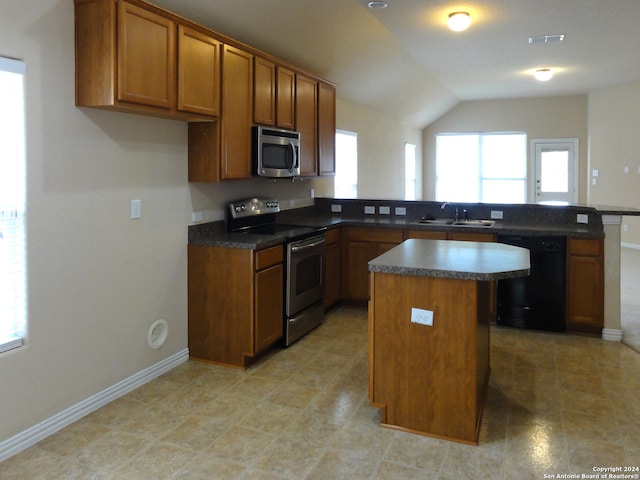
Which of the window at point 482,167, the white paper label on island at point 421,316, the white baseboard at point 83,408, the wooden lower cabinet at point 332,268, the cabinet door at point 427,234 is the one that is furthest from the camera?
the window at point 482,167

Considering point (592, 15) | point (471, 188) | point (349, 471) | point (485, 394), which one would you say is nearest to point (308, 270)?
point (485, 394)

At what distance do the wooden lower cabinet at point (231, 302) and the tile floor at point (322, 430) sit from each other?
156 millimetres

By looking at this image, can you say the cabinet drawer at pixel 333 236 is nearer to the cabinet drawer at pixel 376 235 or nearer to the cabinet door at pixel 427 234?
the cabinet drawer at pixel 376 235

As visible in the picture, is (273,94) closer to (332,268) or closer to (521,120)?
(332,268)

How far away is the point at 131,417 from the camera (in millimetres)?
2801

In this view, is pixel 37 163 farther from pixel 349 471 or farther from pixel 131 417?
pixel 349 471

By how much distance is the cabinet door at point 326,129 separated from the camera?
498 centimetres

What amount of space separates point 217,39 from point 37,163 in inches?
58.3

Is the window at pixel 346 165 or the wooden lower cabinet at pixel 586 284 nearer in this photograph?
the wooden lower cabinet at pixel 586 284

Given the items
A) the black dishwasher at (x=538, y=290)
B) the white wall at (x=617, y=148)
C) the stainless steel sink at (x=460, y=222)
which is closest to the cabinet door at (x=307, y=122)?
the stainless steel sink at (x=460, y=222)

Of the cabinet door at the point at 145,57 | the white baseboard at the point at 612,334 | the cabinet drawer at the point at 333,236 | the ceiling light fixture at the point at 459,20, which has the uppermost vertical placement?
the ceiling light fixture at the point at 459,20

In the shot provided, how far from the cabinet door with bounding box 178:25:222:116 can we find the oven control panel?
88 centimetres

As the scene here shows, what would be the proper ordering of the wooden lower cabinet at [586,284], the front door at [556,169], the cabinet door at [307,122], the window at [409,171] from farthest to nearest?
the front door at [556,169], the window at [409,171], the cabinet door at [307,122], the wooden lower cabinet at [586,284]

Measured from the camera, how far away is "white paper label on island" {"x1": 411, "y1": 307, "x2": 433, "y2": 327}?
254cm
